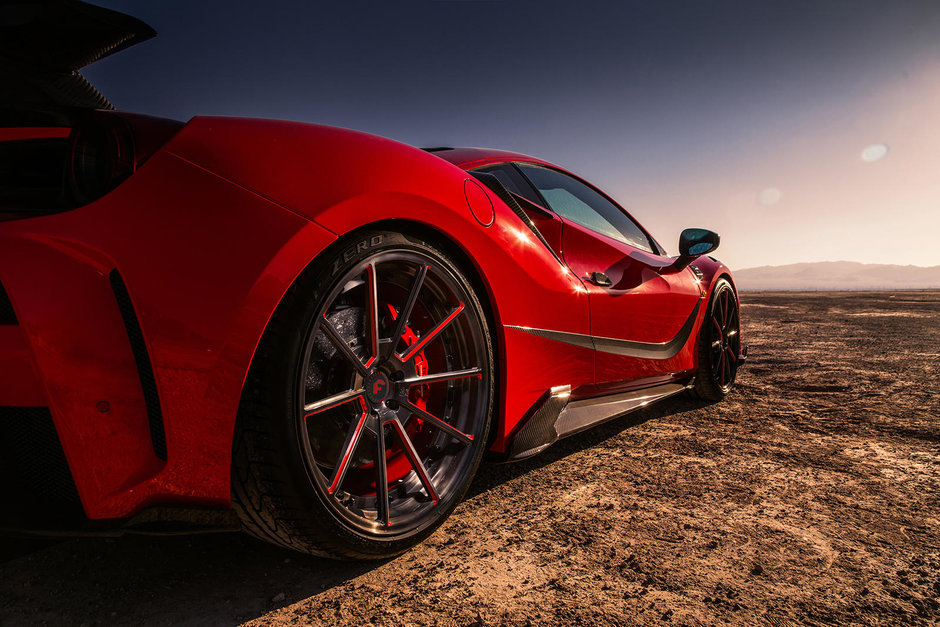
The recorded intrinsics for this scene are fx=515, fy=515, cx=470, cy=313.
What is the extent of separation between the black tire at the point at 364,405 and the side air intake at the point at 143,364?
163 millimetres

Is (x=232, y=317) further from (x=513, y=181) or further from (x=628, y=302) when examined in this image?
(x=628, y=302)

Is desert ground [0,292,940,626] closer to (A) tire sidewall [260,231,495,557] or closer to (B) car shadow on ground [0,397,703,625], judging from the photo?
(B) car shadow on ground [0,397,703,625]

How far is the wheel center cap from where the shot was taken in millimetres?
1422

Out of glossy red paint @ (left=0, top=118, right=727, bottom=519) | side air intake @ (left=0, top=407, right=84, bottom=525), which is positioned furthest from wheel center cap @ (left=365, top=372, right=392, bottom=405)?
side air intake @ (left=0, top=407, right=84, bottom=525)

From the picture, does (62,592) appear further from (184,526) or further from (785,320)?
(785,320)

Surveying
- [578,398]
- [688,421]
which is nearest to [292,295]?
[578,398]

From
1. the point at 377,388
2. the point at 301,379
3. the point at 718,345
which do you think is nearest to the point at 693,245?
the point at 718,345

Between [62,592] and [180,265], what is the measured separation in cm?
91

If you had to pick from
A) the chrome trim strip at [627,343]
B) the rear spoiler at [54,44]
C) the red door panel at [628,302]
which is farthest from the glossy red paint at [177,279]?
the red door panel at [628,302]

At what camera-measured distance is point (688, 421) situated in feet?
9.83

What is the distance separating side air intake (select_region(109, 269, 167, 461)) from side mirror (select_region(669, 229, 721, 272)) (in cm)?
274

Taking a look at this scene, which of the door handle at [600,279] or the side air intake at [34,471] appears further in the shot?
the door handle at [600,279]

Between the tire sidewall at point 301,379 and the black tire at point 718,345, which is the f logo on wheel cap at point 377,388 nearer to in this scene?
the tire sidewall at point 301,379

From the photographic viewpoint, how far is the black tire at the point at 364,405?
118 centimetres
